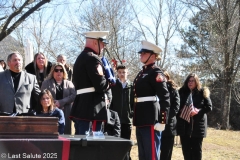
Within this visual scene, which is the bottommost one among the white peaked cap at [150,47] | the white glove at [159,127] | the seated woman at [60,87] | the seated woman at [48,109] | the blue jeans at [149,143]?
the blue jeans at [149,143]

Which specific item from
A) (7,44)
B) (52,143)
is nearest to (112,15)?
(7,44)

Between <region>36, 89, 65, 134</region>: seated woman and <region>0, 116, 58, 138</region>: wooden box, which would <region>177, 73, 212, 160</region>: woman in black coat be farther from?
<region>0, 116, 58, 138</region>: wooden box

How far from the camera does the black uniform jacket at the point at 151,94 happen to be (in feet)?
15.8

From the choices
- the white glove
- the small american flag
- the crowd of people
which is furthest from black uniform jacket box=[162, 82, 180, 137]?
the white glove

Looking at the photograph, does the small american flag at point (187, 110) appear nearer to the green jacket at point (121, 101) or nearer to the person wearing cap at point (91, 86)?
the green jacket at point (121, 101)

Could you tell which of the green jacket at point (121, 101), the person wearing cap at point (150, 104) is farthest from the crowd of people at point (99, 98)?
the green jacket at point (121, 101)

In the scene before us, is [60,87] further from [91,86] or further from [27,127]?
[27,127]

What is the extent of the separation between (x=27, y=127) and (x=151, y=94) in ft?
7.95

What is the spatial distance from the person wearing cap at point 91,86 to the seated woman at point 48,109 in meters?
1.05

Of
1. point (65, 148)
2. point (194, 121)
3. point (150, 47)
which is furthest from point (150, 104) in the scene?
point (65, 148)

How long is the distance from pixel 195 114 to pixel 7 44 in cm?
2306

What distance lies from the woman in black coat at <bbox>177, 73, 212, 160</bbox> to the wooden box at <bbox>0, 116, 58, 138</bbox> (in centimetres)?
421

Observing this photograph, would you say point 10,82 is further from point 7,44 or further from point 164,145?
point 7,44

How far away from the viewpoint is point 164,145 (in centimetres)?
667
